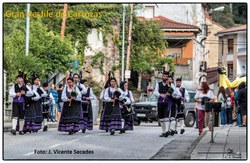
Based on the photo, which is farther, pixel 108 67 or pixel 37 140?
pixel 37 140

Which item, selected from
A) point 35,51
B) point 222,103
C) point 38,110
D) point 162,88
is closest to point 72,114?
point 38,110

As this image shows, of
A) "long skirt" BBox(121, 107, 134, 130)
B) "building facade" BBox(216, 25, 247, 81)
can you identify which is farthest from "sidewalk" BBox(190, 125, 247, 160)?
"long skirt" BBox(121, 107, 134, 130)

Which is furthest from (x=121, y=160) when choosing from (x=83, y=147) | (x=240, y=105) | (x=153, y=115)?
(x=153, y=115)

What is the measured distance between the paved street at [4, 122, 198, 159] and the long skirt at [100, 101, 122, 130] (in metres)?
2.58

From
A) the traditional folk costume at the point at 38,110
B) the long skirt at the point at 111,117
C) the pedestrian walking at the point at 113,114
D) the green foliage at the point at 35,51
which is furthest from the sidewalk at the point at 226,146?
the long skirt at the point at 111,117

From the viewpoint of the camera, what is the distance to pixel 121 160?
10266mm

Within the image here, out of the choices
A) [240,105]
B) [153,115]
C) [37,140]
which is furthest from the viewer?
[153,115]

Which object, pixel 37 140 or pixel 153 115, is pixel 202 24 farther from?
pixel 153 115

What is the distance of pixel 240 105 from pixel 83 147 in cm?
176

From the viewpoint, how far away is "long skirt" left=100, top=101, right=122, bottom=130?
15.3 metres

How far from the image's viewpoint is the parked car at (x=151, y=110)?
36.7 feet

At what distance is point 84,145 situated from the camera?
1095 cm

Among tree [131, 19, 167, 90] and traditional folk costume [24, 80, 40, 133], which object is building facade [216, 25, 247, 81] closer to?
tree [131, 19, 167, 90]

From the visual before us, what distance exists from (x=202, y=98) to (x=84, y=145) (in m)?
1.39
